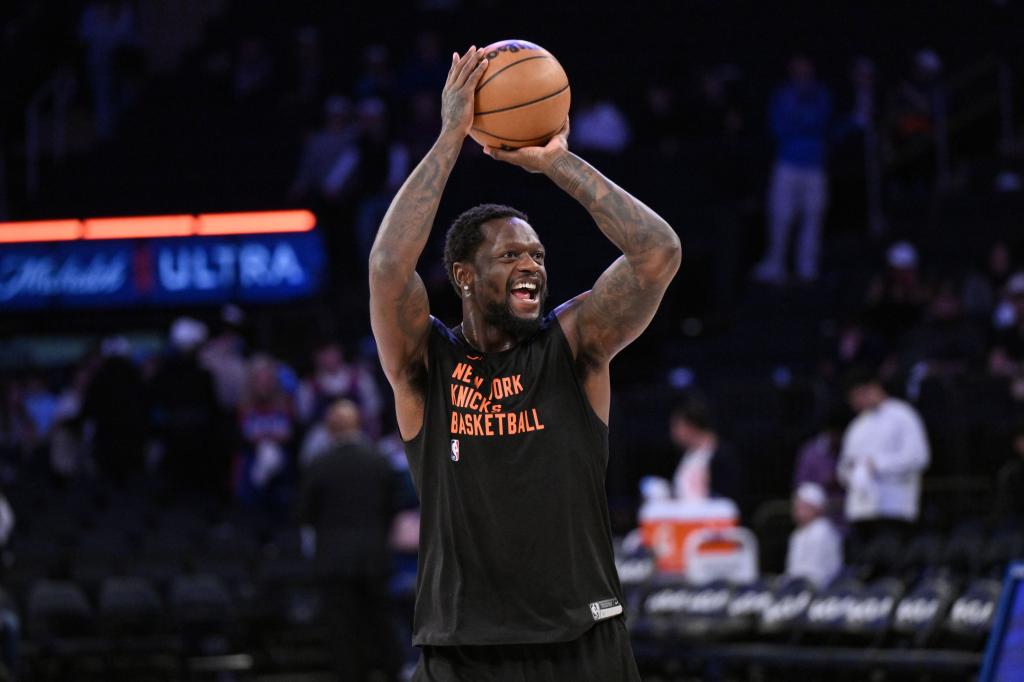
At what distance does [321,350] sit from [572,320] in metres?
12.0

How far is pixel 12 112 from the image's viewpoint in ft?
71.5

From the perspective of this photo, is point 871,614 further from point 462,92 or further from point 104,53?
point 104,53

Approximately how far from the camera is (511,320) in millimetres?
4797

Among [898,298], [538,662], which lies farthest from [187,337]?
[538,662]

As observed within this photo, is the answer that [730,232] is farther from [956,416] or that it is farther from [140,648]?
[140,648]

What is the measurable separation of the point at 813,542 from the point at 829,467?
5.82 ft

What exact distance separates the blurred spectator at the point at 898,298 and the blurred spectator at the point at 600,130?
3.68 meters

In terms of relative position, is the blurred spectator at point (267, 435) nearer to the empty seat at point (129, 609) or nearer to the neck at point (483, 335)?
the empty seat at point (129, 609)

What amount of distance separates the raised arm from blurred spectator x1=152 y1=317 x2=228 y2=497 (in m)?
11.7

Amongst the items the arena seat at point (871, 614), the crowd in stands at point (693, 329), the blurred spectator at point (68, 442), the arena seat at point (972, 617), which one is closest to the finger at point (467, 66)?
the arena seat at point (972, 617)

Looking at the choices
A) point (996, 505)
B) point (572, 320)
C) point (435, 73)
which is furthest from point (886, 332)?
point (572, 320)

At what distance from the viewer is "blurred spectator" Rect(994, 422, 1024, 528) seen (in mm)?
11844

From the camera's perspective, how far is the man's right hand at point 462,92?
473cm

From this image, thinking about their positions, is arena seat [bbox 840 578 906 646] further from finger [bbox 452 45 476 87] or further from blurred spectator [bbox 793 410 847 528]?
finger [bbox 452 45 476 87]
